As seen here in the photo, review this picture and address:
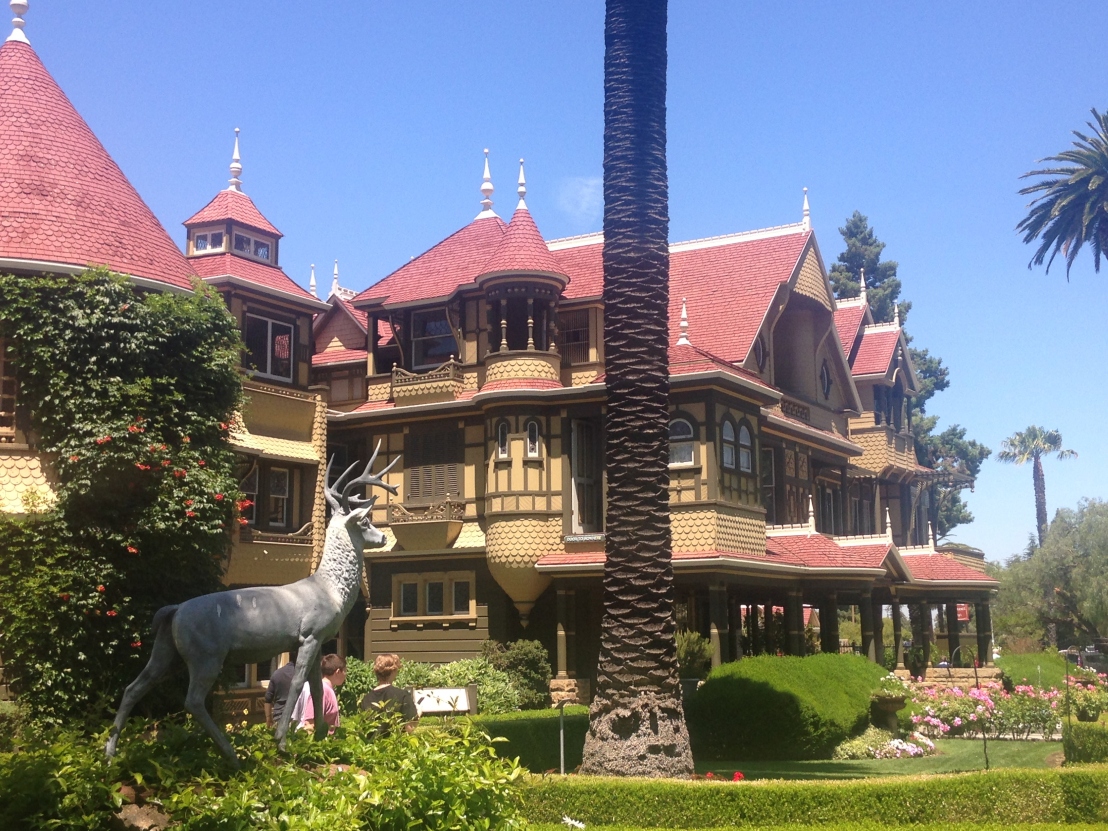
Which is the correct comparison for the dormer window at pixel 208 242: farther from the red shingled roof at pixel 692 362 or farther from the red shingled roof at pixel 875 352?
the red shingled roof at pixel 875 352

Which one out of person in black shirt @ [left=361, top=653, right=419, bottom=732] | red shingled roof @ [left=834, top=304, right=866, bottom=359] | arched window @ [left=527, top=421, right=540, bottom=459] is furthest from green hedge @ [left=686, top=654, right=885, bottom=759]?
red shingled roof @ [left=834, top=304, right=866, bottom=359]

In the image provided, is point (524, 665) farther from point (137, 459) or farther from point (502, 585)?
point (137, 459)

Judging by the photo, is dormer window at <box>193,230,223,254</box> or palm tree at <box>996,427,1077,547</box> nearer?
dormer window at <box>193,230,223,254</box>

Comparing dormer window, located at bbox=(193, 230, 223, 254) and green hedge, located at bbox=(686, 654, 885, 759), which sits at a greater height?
dormer window, located at bbox=(193, 230, 223, 254)

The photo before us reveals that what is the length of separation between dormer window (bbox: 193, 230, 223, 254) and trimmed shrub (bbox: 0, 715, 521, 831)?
22.7m

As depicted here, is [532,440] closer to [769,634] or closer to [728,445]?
[728,445]

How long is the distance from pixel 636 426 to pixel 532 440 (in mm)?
15386

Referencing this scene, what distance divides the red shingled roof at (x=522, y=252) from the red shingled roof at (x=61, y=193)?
1004 cm

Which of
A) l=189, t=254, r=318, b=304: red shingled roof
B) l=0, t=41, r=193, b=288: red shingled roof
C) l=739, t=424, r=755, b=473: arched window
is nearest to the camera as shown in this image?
l=0, t=41, r=193, b=288: red shingled roof

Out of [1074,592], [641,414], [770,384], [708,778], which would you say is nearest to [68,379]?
[641,414]

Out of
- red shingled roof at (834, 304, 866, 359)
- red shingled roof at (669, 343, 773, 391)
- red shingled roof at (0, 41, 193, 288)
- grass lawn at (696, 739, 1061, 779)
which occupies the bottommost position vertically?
grass lawn at (696, 739, 1061, 779)

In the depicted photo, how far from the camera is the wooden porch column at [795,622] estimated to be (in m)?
31.6

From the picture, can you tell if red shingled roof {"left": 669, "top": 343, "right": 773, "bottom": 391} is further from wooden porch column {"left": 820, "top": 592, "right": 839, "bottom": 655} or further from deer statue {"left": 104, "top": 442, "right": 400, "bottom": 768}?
deer statue {"left": 104, "top": 442, "right": 400, "bottom": 768}

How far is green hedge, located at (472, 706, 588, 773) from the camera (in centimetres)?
1942
